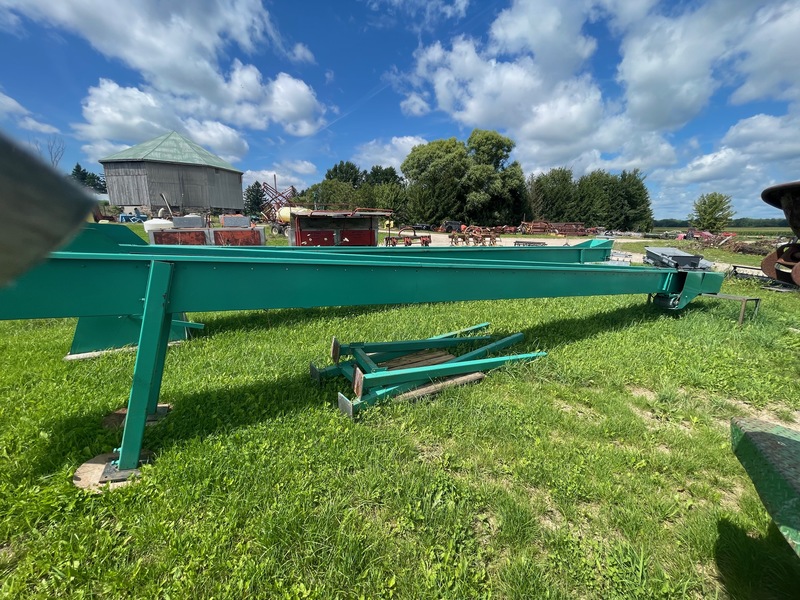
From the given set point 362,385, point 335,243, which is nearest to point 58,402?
point 362,385

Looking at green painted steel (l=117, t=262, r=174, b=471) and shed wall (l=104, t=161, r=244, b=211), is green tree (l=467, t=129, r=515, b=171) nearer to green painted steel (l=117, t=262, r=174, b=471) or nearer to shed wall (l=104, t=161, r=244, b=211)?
shed wall (l=104, t=161, r=244, b=211)

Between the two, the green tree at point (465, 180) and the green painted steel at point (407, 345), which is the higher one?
the green tree at point (465, 180)

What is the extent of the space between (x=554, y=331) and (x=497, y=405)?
2200 mm

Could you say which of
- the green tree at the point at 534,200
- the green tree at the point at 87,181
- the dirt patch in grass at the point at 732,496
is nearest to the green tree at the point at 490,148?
the green tree at the point at 534,200

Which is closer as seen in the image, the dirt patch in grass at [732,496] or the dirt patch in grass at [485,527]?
the dirt patch in grass at [485,527]

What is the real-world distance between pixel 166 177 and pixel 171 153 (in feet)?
16.2

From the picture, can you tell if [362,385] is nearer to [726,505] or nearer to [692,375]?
[726,505]

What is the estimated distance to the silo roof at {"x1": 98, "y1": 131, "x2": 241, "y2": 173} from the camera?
2020 inches

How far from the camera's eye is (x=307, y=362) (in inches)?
150

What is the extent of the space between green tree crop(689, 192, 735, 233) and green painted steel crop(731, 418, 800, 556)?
149 ft

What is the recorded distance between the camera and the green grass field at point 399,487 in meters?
1.70

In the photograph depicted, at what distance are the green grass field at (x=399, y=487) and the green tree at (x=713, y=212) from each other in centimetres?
4315

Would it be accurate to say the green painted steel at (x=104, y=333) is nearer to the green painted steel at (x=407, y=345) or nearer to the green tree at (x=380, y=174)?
the green painted steel at (x=407, y=345)

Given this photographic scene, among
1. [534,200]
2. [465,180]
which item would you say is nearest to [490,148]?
[465,180]
